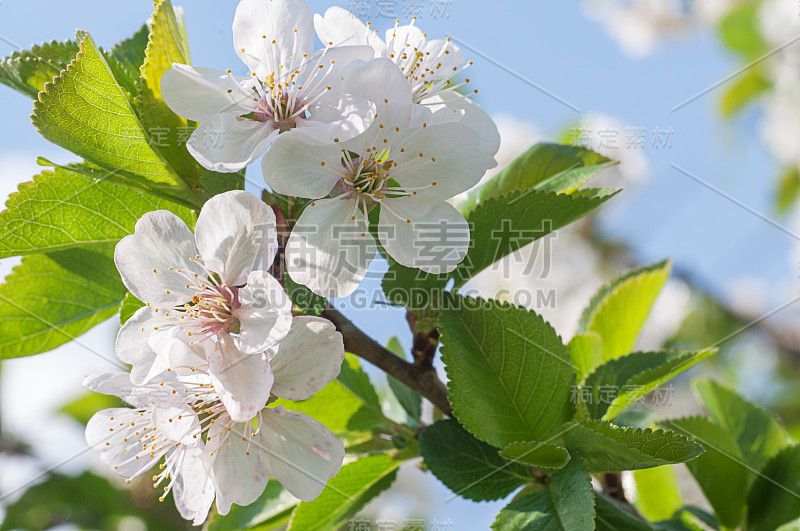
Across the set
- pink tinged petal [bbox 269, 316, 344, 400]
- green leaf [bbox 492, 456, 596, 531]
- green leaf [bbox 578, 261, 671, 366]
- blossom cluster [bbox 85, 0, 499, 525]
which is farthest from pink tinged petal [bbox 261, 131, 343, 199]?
green leaf [bbox 578, 261, 671, 366]

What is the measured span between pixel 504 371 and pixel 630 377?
0.16m

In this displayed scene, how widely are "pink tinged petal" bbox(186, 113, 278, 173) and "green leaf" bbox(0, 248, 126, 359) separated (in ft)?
0.90

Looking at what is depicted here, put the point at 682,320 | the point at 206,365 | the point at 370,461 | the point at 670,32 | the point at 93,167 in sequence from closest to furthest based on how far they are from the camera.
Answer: the point at 206,365 → the point at 93,167 → the point at 370,461 → the point at 682,320 → the point at 670,32

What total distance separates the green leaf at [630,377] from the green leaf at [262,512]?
0.37m

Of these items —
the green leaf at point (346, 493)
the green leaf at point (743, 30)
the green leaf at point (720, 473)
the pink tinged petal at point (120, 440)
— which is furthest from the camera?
the green leaf at point (743, 30)

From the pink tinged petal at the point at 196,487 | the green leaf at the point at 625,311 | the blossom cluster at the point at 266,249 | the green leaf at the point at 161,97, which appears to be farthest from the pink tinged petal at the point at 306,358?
the green leaf at the point at 625,311

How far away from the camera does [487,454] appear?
2.19 ft

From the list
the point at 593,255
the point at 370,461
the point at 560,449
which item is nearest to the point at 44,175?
the point at 370,461

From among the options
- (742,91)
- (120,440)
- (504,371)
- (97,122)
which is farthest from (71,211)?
(742,91)

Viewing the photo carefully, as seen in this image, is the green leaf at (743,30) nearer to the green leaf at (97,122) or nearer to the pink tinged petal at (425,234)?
the pink tinged petal at (425,234)

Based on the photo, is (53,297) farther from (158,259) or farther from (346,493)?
(346,493)

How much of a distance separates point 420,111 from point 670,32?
3.66 metres

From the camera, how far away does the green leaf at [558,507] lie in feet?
1.83

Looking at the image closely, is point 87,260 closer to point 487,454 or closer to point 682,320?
point 487,454
